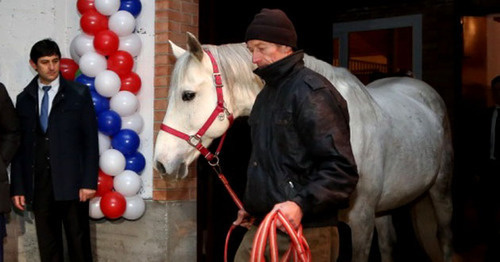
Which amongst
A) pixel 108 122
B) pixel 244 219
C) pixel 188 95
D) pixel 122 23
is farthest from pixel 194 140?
pixel 122 23

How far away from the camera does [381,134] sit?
349 cm

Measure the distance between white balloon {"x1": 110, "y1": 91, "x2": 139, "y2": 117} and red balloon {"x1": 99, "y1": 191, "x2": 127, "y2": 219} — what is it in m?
0.60

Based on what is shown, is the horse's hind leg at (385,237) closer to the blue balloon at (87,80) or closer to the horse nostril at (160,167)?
the horse nostril at (160,167)

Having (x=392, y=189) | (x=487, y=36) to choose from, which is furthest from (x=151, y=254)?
(x=487, y=36)

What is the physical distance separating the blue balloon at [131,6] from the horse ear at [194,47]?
148 centimetres

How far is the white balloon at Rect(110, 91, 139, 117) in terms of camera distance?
14.4ft

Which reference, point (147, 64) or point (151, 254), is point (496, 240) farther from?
point (147, 64)

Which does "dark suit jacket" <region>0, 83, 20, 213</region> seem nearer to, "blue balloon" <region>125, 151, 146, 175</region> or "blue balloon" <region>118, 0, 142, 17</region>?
"blue balloon" <region>125, 151, 146, 175</region>

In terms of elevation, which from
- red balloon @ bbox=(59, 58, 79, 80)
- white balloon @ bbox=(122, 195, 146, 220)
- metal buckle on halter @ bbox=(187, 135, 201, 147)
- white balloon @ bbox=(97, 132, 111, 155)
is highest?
red balloon @ bbox=(59, 58, 79, 80)

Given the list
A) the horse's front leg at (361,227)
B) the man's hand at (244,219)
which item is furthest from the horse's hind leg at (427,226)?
the man's hand at (244,219)

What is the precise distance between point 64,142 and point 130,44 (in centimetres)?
96

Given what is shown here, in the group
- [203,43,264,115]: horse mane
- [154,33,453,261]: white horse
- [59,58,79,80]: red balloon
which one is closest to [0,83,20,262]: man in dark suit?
[59,58,79,80]: red balloon

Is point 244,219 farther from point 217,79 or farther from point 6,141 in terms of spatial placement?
point 6,141

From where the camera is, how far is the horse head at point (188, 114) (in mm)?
3271
